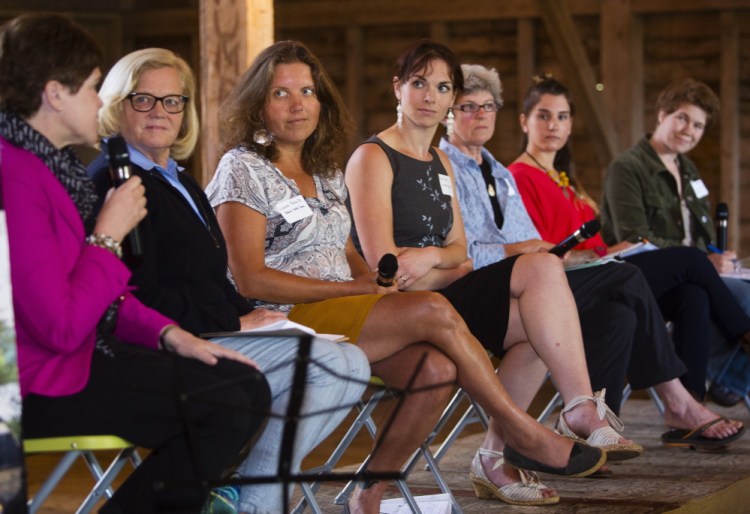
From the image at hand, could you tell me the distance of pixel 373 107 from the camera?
28.4ft

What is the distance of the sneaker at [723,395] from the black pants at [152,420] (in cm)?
321

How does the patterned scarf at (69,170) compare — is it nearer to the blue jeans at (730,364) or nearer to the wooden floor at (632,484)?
the wooden floor at (632,484)

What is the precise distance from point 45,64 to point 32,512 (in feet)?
2.69

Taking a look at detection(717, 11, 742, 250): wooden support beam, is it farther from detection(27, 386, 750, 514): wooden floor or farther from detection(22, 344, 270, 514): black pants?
detection(22, 344, 270, 514): black pants

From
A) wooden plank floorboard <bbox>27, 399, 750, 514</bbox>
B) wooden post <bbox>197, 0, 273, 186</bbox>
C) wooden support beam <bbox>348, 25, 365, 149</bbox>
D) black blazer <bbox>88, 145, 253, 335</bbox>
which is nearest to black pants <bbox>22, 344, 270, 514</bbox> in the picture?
black blazer <bbox>88, 145, 253, 335</bbox>

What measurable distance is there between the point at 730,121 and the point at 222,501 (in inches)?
236

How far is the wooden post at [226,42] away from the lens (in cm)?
427

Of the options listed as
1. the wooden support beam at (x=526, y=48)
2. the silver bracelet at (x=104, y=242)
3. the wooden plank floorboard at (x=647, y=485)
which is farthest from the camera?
the wooden support beam at (x=526, y=48)

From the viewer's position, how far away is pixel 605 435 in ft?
10.6

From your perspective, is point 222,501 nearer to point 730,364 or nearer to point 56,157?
point 56,157

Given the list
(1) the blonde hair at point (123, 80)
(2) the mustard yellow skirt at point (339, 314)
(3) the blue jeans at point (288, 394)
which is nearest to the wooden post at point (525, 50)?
(2) the mustard yellow skirt at point (339, 314)

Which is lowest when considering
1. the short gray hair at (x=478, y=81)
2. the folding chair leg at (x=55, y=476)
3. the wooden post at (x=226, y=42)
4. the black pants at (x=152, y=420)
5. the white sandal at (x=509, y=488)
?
the white sandal at (x=509, y=488)

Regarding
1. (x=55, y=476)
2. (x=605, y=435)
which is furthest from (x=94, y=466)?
(x=605, y=435)

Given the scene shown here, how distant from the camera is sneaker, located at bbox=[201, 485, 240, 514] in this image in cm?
236
